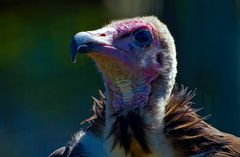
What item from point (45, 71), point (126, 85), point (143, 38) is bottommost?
point (45, 71)

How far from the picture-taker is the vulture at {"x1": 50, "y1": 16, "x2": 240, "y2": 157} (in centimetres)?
397

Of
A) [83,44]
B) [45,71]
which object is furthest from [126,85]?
[45,71]

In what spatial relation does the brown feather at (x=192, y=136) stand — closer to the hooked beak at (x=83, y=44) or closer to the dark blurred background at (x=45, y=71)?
the hooked beak at (x=83, y=44)

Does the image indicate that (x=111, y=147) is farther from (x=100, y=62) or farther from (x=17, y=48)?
(x=17, y=48)

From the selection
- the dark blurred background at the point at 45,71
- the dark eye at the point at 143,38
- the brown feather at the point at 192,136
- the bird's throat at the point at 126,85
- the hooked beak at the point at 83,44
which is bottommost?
the dark blurred background at the point at 45,71

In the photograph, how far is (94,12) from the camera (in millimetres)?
7578

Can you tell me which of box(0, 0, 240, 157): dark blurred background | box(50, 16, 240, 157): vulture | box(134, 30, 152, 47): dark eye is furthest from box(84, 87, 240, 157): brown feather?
box(0, 0, 240, 157): dark blurred background

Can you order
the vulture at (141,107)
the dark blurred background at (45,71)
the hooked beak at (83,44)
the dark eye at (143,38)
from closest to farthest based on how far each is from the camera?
the hooked beak at (83,44) < the vulture at (141,107) < the dark eye at (143,38) < the dark blurred background at (45,71)

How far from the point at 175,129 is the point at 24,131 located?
145 inches

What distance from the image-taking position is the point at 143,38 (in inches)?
162

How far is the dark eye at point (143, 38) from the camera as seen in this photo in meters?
4.10

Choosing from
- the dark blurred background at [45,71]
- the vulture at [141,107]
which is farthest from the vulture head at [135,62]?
the dark blurred background at [45,71]

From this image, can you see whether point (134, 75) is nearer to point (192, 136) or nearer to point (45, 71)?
point (192, 136)

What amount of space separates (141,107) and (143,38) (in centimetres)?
23
